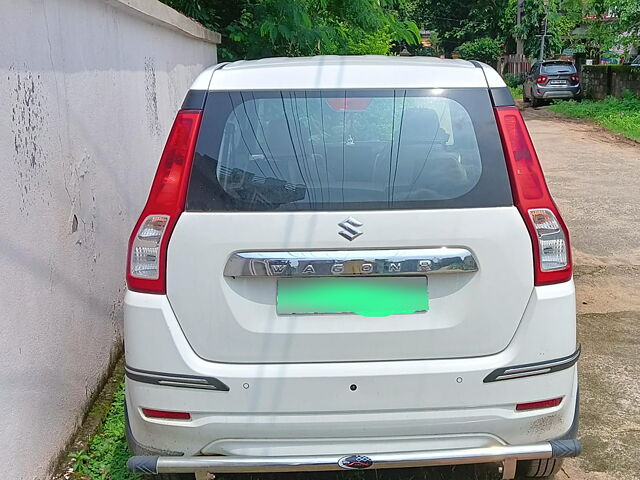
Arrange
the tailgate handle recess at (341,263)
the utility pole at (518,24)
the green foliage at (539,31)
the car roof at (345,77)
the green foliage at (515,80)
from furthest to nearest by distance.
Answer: the utility pole at (518,24) → the green foliage at (515,80) → the green foliage at (539,31) → the car roof at (345,77) → the tailgate handle recess at (341,263)

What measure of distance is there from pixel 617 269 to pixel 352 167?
4313 mm

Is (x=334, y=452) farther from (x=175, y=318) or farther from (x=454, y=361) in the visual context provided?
(x=175, y=318)

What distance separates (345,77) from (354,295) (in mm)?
809

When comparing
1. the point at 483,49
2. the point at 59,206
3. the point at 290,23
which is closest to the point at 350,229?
the point at 59,206

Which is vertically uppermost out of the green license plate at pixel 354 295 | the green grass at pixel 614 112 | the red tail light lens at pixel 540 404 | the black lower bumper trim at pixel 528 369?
the green license plate at pixel 354 295

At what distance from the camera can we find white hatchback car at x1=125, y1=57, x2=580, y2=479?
2355 millimetres

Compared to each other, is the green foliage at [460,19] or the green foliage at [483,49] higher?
the green foliage at [460,19]

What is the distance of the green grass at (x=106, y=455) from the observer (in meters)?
3.07

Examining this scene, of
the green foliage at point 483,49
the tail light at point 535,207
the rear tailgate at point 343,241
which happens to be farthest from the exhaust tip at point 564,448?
the green foliage at point 483,49

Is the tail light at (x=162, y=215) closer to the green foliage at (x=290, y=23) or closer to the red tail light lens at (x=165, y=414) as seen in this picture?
the red tail light lens at (x=165, y=414)

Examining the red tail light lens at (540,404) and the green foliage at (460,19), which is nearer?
the red tail light lens at (540,404)

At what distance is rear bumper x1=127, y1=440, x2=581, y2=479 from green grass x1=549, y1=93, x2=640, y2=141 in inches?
534

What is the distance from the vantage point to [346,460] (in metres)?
2.37

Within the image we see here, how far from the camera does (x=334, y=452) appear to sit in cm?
240
